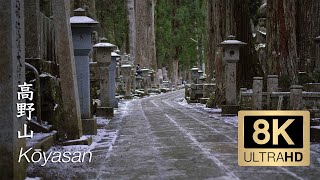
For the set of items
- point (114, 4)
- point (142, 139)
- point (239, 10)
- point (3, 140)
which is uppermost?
point (114, 4)

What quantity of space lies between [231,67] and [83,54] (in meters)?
6.83

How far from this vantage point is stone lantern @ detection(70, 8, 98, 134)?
358 inches

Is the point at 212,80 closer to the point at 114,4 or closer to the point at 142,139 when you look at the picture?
the point at 114,4

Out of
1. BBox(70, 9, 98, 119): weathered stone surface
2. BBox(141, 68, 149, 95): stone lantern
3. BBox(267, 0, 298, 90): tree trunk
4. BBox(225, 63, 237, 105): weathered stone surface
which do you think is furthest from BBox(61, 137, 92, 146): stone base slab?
BBox(141, 68, 149, 95): stone lantern

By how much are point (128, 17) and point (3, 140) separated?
1256 inches

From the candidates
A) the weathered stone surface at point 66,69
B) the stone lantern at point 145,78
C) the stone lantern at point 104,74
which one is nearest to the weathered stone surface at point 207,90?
the stone lantern at point 104,74

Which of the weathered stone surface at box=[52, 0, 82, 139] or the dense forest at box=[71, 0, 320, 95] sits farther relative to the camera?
the dense forest at box=[71, 0, 320, 95]

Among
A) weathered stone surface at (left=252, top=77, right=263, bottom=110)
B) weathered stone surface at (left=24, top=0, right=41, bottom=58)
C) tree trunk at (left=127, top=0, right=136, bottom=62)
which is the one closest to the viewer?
weathered stone surface at (left=24, top=0, right=41, bottom=58)

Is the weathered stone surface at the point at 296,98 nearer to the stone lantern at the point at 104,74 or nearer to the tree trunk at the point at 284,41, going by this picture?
the tree trunk at the point at 284,41

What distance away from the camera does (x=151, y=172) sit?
5.52 metres

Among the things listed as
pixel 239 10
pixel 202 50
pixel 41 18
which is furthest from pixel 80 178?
pixel 202 50

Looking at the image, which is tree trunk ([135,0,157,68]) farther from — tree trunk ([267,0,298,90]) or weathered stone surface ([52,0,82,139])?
weathered stone surface ([52,0,82,139])

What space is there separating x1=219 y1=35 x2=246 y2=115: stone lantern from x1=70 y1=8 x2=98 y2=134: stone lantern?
635 centimetres

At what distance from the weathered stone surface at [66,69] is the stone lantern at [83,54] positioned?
1.17m
